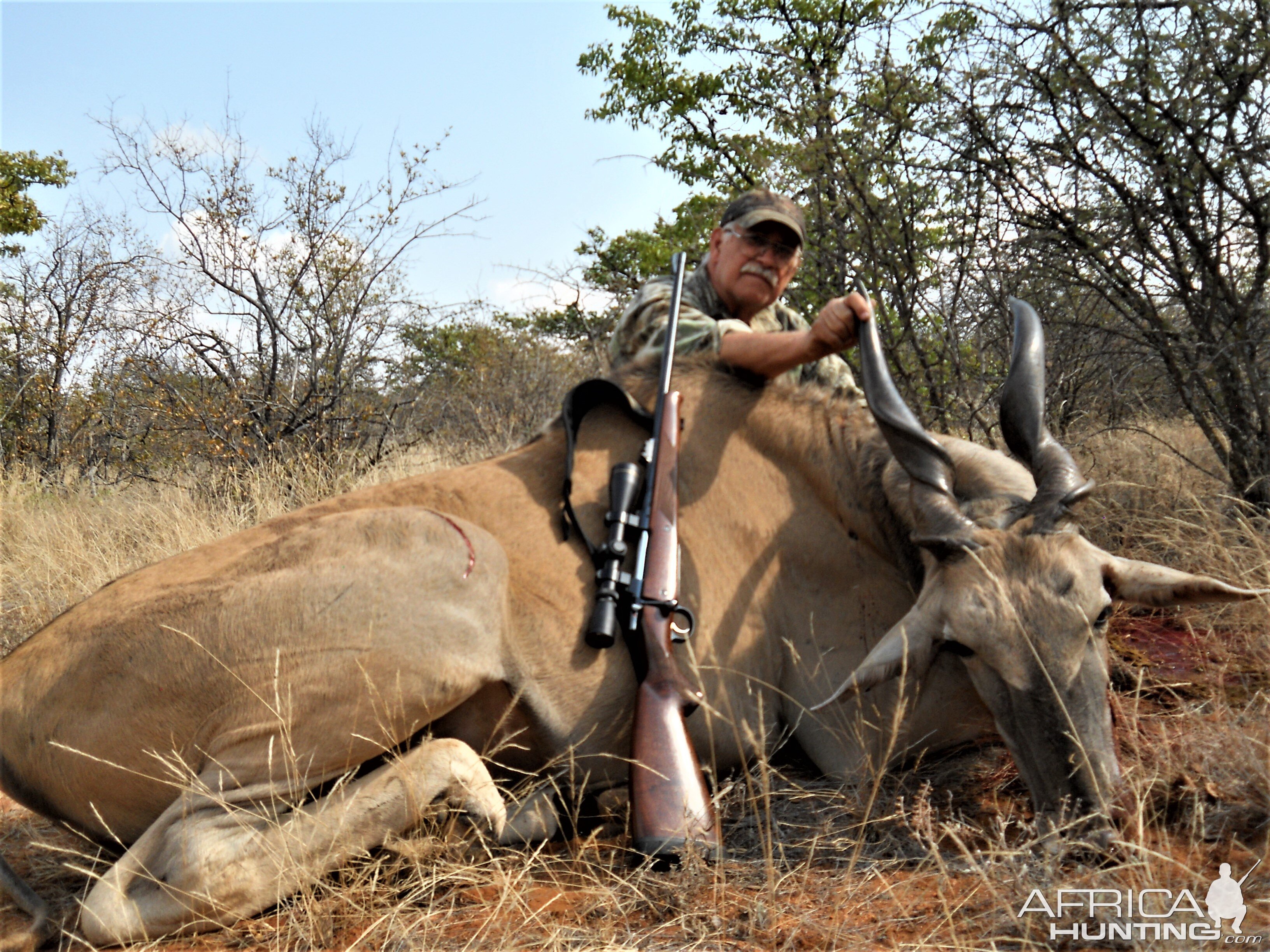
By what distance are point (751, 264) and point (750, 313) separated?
11.2 inches

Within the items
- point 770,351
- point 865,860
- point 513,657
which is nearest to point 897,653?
point 865,860

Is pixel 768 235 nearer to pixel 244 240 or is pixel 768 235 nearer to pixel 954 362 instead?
pixel 954 362

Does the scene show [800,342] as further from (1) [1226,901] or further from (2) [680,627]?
(1) [1226,901]

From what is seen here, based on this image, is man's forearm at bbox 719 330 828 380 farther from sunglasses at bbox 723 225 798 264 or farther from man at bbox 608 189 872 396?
sunglasses at bbox 723 225 798 264

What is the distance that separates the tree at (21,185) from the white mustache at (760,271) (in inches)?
469

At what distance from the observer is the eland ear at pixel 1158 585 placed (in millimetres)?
2873

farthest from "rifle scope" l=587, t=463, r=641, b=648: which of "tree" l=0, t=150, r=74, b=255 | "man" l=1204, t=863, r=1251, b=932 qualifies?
"tree" l=0, t=150, r=74, b=255

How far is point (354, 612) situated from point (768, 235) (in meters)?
2.44

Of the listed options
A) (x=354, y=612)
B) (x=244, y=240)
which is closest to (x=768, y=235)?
(x=354, y=612)

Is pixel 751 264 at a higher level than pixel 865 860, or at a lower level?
higher

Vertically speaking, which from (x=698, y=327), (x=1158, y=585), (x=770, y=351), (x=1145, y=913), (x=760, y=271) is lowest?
(x=1145, y=913)

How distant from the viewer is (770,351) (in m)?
3.70

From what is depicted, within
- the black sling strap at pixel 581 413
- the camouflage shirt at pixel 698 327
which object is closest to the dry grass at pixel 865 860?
the black sling strap at pixel 581 413

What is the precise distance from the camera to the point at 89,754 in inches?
113
